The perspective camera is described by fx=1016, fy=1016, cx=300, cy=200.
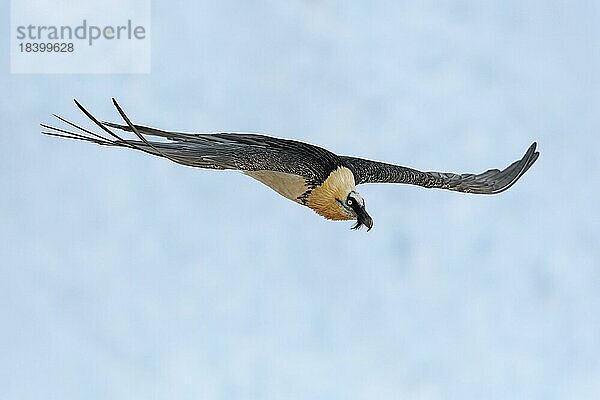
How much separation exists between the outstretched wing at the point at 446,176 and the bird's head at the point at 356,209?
31 centimetres

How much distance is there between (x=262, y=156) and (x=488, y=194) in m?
2.01

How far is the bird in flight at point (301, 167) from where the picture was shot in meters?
3.86

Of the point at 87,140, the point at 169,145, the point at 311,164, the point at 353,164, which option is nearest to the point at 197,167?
the point at 169,145

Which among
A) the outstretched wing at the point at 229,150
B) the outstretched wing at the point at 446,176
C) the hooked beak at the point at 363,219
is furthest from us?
the outstretched wing at the point at 446,176

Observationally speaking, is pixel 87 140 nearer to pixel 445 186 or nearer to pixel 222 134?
pixel 222 134

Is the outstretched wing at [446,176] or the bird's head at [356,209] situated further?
the outstretched wing at [446,176]

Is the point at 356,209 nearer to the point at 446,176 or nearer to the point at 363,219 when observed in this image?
the point at 363,219

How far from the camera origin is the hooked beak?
4.72m

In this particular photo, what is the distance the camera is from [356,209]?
4.76 metres

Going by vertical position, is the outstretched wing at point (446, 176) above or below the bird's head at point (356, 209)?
above

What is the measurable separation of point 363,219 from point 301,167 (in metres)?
0.40

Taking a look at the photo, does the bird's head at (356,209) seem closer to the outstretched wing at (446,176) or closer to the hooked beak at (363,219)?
the hooked beak at (363,219)

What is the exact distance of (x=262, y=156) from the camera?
168 inches

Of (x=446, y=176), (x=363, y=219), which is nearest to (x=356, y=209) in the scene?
(x=363, y=219)
